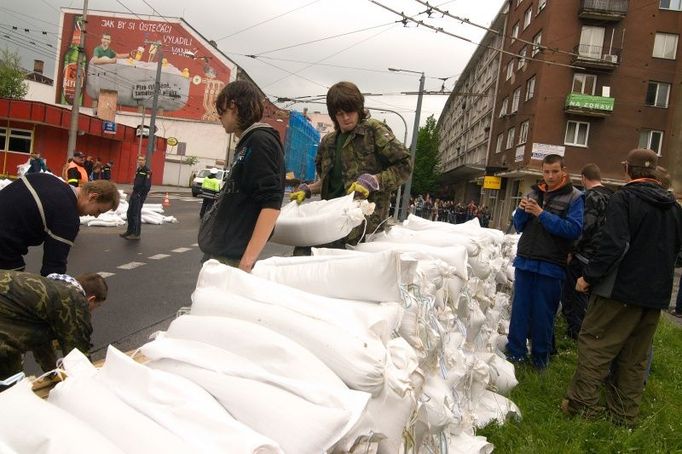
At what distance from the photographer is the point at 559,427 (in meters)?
3.75

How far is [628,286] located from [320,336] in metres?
2.75

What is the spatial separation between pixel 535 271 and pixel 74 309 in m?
3.55

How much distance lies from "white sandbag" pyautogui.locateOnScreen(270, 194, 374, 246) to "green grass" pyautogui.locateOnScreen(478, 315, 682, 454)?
4.71ft

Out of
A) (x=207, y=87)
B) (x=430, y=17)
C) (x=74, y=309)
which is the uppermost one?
(x=207, y=87)

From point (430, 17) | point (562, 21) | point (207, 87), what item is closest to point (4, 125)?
point (207, 87)

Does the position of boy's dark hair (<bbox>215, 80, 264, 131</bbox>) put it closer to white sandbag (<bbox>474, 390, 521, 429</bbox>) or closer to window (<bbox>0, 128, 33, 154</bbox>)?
white sandbag (<bbox>474, 390, 521, 429</bbox>)

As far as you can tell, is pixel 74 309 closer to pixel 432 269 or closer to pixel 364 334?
pixel 364 334

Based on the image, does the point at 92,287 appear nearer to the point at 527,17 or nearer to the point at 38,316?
the point at 38,316

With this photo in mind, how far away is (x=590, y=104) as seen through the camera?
1314 inches

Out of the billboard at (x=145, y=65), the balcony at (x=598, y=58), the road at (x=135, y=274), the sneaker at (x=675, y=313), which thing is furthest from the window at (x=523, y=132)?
the sneaker at (x=675, y=313)

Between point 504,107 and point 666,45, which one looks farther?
point 504,107

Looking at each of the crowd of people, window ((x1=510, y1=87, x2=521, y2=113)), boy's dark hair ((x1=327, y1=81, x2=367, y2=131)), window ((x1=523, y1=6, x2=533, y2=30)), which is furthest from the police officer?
window ((x1=523, y1=6, x2=533, y2=30))

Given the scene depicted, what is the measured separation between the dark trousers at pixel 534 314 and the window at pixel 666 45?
3469cm

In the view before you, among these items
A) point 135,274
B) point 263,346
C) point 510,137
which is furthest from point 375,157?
point 510,137
